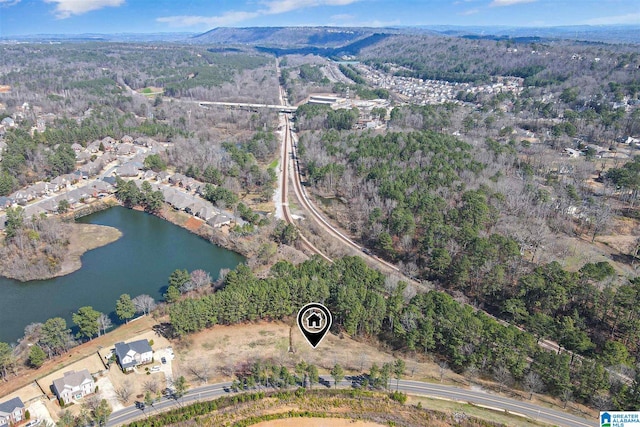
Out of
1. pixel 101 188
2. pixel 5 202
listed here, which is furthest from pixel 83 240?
pixel 5 202

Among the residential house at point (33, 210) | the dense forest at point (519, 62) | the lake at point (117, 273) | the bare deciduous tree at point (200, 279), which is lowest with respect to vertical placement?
the lake at point (117, 273)

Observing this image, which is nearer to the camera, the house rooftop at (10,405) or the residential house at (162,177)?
the house rooftop at (10,405)

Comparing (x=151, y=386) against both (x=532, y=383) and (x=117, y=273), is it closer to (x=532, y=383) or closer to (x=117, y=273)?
(x=117, y=273)

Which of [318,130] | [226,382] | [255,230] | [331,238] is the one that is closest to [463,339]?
[226,382]

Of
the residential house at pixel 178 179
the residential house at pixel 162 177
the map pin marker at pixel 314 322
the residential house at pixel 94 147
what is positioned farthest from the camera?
the residential house at pixel 94 147

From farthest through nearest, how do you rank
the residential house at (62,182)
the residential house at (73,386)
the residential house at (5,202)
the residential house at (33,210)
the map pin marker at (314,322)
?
1. the residential house at (62,182)
2. the residential house at (5,202)
3. the residential house at (33,210)
4. the map pin marker at (314,322)
5. the residential house at (73,386)

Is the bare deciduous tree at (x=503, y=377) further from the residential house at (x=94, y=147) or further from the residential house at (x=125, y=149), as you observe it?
the residential house at (x=94, y=147)

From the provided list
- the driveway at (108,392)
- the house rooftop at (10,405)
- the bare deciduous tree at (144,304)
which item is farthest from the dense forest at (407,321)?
the house rooftop at (10,405)
